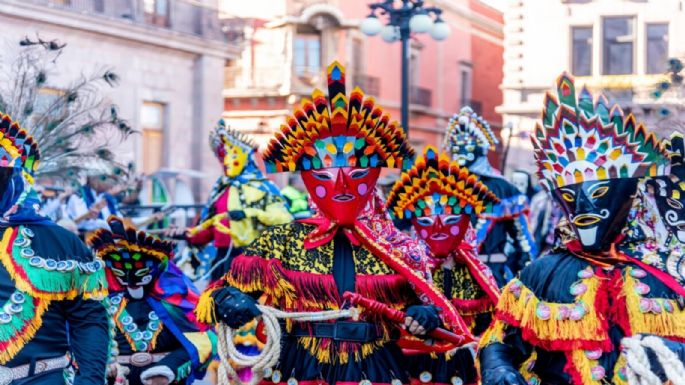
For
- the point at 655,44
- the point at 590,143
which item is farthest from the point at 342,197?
the point at 655,44

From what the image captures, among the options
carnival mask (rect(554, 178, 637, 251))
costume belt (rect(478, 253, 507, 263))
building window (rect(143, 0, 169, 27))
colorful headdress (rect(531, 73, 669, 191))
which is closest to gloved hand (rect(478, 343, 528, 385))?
carnival mask (rect(554, 178, 637, 251))

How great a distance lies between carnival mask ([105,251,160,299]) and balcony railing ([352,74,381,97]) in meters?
31.4

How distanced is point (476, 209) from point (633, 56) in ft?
81.5

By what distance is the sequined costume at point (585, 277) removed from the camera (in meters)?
4.74

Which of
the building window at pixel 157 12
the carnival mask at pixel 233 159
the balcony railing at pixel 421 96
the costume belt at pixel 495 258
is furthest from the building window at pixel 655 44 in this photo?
the costume belt at pixel 495 258

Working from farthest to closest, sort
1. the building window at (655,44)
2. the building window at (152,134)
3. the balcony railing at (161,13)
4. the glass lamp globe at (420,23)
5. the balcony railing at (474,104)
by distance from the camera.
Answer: the balcony railing at (474,104) < the building window at (655,44) < the building window at (152,134) < the balcony railing at (161,13) < the glass lamp globe at (420,23)

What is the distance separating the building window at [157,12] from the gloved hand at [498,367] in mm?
22891

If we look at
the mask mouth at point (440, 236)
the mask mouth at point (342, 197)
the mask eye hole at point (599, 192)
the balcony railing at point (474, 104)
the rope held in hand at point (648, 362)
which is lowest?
the rope held in hand at point (648, 362)

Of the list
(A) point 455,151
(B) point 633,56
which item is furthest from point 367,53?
(A) point 455,151

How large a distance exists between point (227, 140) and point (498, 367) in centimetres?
822

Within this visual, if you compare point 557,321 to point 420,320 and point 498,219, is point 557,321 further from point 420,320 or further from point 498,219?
point 498,219

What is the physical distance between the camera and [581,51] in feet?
107

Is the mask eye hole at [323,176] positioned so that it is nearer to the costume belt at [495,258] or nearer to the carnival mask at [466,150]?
the costume belt at [495,258]

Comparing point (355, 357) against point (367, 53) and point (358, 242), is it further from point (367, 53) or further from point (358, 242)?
point (367, 53)
